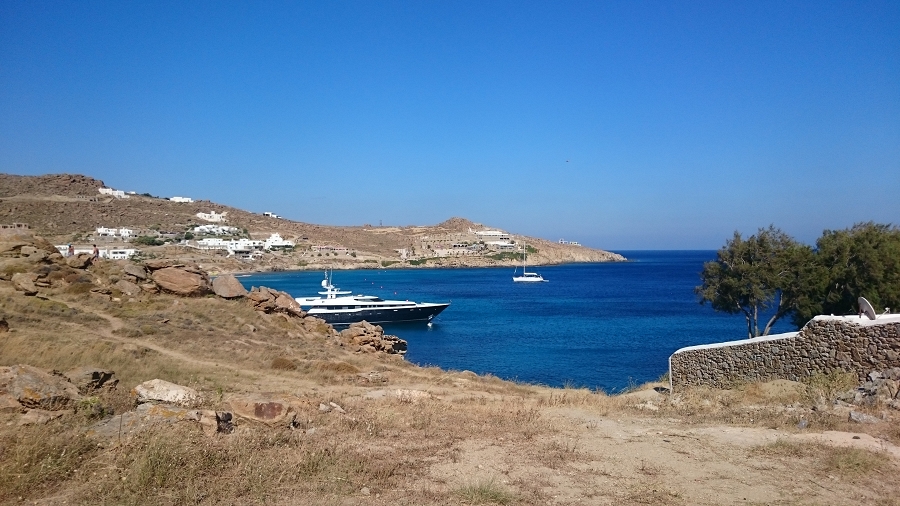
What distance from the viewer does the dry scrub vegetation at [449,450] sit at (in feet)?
19.8

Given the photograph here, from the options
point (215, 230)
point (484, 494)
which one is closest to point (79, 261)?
point (484, 494)

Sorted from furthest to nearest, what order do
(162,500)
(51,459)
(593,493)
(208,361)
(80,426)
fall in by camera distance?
1. (208,361)
2. (80,426)
3. (593,493)
4. (51,459)
5. (162,500)

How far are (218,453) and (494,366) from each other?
2797cm

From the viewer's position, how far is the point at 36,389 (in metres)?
7.57

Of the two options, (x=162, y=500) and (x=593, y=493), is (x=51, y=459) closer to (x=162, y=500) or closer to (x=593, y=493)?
(x=162, y=500)

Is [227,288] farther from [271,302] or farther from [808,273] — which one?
[808,273]

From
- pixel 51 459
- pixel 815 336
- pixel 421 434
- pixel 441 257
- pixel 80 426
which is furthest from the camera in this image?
pixel 441 257

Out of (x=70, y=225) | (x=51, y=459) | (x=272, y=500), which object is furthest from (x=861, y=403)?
(x=70, y=225)

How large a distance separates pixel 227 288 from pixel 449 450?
62.8 feet

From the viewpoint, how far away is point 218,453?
659cm

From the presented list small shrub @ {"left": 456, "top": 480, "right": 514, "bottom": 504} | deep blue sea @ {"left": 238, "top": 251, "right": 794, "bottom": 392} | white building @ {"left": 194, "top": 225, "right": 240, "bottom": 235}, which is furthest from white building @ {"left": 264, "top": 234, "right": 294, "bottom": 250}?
small shrub @ {"left": 456, "top": 480, "right": 514, "bottom": 504}

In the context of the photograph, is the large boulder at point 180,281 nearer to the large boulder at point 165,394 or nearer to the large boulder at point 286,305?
the large boulder at point 286,305

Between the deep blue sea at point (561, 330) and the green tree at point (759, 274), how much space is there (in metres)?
5.54

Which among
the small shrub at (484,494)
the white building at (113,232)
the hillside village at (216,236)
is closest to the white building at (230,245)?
the hillside village at (216,236)
